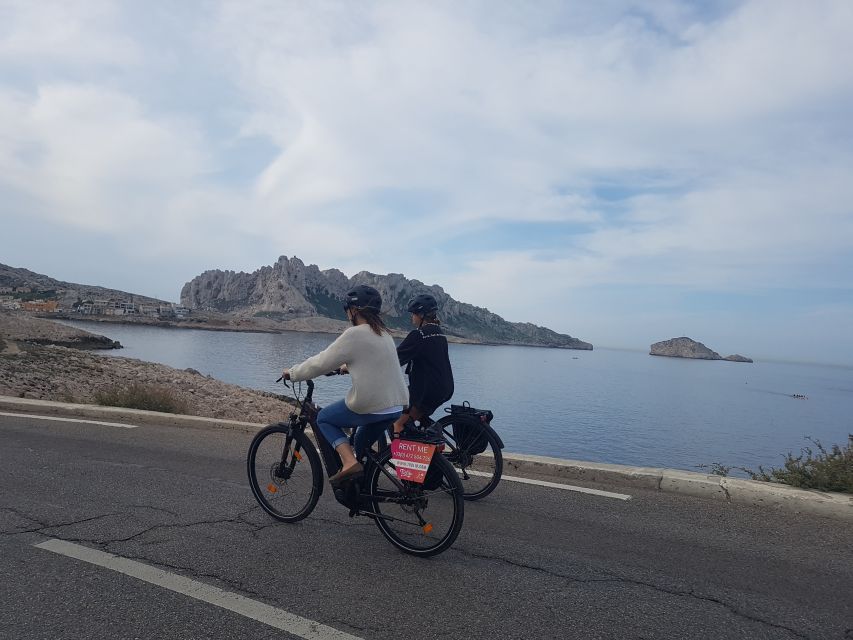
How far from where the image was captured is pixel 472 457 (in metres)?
6.12

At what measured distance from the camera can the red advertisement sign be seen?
4.05m

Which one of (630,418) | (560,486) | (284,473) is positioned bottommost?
(630,418)

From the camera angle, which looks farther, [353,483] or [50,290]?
A: [50,290]

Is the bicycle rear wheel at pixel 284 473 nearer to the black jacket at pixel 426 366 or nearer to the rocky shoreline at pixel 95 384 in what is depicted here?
the black jacket at pixel 426 366

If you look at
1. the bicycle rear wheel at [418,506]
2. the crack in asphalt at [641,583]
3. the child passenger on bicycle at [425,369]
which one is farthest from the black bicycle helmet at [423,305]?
the crack in asphalt at [641,583]

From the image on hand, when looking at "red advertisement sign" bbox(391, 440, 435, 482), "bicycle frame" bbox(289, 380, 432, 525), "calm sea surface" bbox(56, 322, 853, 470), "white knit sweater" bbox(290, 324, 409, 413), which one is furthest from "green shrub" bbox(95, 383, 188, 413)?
"calm sea surface" bbox(56, 322, 853, 470)

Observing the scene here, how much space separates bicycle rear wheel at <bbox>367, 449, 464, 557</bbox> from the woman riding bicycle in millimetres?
237

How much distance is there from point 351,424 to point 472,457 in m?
2.15

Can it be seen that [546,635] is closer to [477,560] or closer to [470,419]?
[477,560]

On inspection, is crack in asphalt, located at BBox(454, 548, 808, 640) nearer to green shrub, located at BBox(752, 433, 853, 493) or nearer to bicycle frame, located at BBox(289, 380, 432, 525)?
bicycle frame, located at BBox(289, 380, 432, 525)

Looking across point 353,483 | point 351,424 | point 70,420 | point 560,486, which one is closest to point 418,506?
point 353,483

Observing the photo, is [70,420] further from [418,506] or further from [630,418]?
[630,418]

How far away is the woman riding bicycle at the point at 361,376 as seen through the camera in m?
4.27

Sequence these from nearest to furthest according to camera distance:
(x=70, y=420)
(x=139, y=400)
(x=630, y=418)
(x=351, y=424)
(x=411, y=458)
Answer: (x=411, y=458) < (x=351, y=424) < (x=70, y=420) < (x=139, y=400) < (x=630, y=418)
